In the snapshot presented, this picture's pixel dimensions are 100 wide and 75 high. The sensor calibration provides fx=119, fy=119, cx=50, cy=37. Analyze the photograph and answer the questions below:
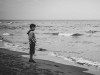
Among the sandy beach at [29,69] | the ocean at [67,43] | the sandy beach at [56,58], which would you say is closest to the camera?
the sandy beach at [29,69]

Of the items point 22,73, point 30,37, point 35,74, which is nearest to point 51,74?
point 35,74

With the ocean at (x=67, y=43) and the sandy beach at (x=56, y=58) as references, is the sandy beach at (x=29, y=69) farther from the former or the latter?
the ocean at (x=67, y=43)

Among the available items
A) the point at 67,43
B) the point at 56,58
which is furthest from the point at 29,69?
the point at 67,43

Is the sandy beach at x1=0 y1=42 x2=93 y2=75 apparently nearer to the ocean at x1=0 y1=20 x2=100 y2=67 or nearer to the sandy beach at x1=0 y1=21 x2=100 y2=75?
the sandy beach at x1=0 y1=21 x2=100 y2=75

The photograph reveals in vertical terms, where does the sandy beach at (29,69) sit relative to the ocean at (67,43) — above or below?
above

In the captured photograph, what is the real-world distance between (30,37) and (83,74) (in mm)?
2907

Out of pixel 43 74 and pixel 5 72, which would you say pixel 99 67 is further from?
pixel 5 72

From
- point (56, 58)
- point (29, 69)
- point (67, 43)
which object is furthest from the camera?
point (67, 43)

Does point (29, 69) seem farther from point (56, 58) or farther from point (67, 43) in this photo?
point (67, 43)

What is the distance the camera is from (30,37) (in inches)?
219

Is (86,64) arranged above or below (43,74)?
below

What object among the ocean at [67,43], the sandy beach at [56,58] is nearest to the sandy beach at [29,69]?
the sandy beach at [56,58]

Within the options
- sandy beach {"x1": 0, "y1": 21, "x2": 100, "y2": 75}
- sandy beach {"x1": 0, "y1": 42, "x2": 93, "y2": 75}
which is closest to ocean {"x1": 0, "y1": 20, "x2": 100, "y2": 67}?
sandy beach {"x1": 0, "y1": 21, "x2": 100, "y2": 75}

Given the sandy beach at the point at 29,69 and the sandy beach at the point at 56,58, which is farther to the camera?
the sandy beach at the point at 56,58
